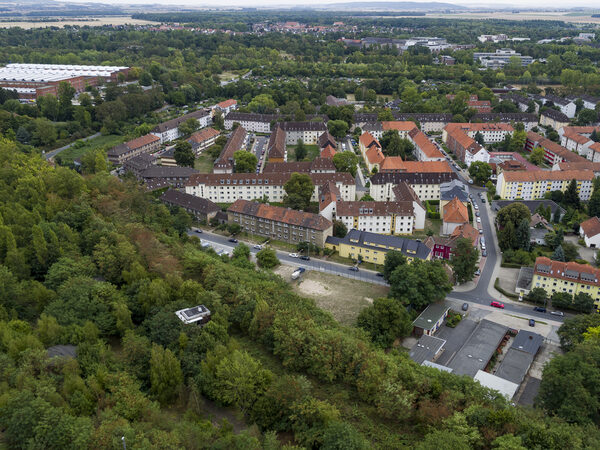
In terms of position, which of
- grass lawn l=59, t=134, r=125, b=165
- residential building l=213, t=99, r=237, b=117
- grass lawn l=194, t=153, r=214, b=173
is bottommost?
grass lawn l=194, t=153, r=214, b=173

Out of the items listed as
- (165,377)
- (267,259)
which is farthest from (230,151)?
(165,377)

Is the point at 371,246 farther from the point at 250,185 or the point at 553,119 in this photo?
the point at 553,119

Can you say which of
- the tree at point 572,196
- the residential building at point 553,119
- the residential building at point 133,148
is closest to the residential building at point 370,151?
the tree at point 572,196

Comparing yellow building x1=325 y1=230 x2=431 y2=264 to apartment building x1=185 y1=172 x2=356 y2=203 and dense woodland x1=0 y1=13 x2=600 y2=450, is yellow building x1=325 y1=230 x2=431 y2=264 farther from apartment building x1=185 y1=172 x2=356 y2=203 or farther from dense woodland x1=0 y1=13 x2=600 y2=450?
apartment building x1=185 y1=172 x2=356 y2=203

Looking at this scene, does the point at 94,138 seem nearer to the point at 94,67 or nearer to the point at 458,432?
the point at 94,67

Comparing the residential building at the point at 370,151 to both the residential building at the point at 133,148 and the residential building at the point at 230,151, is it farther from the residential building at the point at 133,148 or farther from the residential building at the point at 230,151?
the residential building at the point at 133,148

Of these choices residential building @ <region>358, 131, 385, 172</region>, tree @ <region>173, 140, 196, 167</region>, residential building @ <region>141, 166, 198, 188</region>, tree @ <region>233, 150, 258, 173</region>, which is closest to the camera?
residential building @ <region>141, 166, 198, 188</region>

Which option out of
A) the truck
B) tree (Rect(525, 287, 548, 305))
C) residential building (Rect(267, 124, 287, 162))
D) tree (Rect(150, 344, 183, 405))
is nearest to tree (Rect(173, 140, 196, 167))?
residential building (Rect(267, 124, 287, 162))
